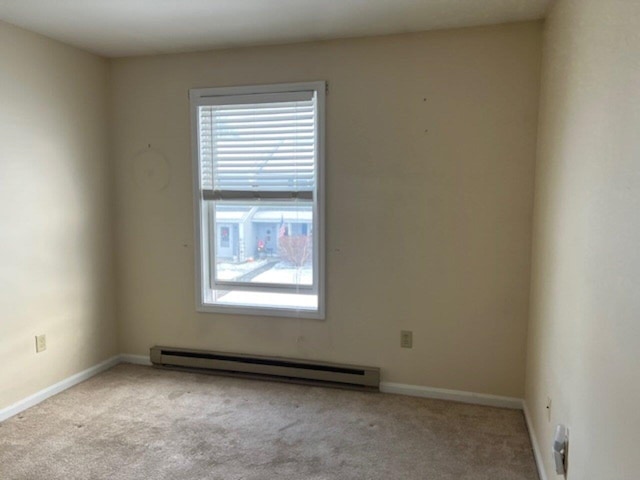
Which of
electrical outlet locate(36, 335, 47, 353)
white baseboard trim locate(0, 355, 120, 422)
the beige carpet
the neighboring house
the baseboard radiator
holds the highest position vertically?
the neighboring house

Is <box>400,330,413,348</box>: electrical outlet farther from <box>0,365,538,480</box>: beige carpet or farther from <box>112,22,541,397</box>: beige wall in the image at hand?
<box>0,365,538,480</box>: beige carpet

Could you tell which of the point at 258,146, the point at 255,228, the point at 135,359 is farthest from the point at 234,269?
the point at 135,359

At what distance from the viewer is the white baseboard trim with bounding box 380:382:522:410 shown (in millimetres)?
2840

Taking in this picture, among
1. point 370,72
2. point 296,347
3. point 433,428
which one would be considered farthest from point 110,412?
point 370,72

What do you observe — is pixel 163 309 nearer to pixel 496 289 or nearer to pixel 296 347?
pixel 296 347

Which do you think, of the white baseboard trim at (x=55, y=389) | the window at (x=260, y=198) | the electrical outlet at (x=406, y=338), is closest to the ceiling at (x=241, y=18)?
the window at (x=260, y=198)

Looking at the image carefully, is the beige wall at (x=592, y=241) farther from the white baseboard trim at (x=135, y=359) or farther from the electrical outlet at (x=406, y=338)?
the white baseboard trim at (x=135, y=359)

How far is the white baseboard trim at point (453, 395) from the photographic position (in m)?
2.84

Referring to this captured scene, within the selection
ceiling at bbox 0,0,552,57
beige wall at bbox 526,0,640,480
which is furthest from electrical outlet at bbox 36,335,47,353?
beige wall at bbox 526,0,640,480

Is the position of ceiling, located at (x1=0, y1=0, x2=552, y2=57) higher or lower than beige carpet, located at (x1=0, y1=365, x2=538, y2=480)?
higher

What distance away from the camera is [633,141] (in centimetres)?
118

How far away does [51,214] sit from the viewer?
299 cm

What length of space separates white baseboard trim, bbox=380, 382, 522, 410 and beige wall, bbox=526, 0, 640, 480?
1.51ft

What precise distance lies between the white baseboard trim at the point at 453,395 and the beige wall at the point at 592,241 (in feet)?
1.51
